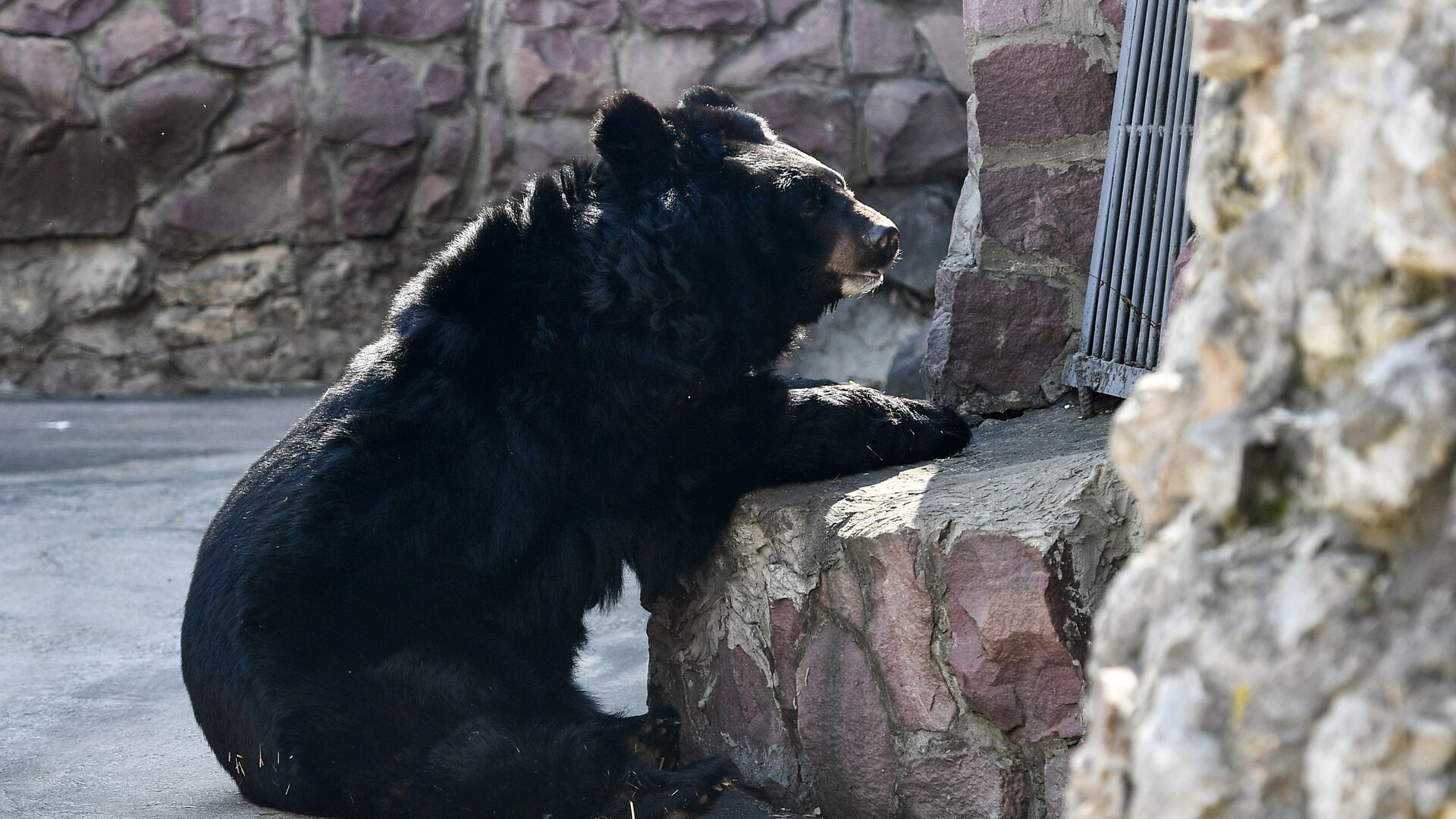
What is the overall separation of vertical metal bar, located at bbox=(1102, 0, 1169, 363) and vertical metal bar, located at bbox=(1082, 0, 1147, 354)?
4 cm

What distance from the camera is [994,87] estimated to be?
3.48 m

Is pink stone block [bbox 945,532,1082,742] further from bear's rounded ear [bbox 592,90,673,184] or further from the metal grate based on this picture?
bear's rounded ear [bbox 592,90,673,184]

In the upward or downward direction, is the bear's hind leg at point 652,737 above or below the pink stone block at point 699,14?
below

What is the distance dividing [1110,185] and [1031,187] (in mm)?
222

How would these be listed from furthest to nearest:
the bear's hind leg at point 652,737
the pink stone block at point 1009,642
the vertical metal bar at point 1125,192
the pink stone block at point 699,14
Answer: the pink stone block at point 699,14 → the vertical metal bar at point 1125,192 → the bear's hind leg at point 652,737 → the pink stone block at point 1009,642

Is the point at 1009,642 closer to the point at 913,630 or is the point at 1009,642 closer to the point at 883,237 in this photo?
the point at 913,630

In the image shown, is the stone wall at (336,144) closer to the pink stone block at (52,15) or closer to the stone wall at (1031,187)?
the pink stone block at (52,15)

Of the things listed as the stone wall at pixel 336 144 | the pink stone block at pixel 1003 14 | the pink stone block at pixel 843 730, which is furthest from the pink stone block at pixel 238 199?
the pink stone block at pixel 843 730

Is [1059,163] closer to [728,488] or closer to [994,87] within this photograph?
→ [994,87]

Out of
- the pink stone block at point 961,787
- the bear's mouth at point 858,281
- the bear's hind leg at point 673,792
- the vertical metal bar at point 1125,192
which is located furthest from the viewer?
the bear's mouth at point 858,281

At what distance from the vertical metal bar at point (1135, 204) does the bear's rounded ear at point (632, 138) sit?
104cm

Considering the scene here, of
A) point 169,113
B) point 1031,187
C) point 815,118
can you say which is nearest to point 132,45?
point 169,113

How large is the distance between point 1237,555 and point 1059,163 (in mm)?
2487

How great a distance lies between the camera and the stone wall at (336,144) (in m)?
6.98
